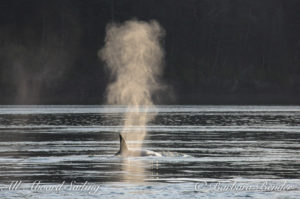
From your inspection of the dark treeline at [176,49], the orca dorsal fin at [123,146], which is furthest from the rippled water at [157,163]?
the dark treeline at [176,49]

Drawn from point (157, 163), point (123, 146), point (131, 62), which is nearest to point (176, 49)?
point (131, 62)

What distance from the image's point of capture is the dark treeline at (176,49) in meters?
133

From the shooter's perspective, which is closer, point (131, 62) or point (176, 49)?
point (131, 62)

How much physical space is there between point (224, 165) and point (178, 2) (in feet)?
370

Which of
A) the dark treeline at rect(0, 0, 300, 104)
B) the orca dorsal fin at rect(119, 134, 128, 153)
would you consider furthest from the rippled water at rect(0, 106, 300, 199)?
the dark treeline at rect(0, 0, 300, 104)

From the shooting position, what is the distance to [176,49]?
14938 cm

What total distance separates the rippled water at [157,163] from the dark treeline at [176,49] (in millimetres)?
64692

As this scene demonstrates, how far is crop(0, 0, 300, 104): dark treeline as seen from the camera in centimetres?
13275

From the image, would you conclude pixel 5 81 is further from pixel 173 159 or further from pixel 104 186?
pixel 104 186

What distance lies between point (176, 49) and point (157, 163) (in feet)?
359

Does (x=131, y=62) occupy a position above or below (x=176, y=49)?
below

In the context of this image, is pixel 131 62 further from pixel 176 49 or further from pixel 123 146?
pixel 123 146

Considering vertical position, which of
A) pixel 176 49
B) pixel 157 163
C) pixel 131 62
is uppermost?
pixel 176 49

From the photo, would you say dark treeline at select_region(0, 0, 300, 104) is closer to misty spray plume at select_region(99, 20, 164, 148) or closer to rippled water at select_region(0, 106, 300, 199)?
misty spray plume at select_region(99, 20, 164, 148)
